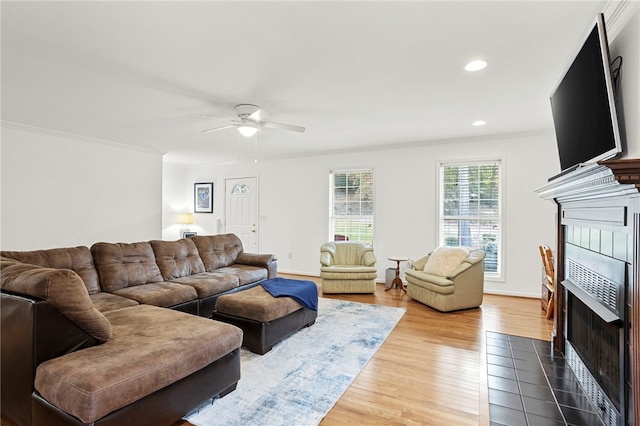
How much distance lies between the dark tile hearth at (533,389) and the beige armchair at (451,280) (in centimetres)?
96

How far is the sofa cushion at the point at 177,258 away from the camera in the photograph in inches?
147

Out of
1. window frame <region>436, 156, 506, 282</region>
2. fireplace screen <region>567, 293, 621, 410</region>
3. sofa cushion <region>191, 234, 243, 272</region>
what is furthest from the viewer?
window frame <region>436, 156, 506, 282</region>

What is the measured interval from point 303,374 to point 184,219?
6.18 metres

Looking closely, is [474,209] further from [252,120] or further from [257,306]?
[257,306]

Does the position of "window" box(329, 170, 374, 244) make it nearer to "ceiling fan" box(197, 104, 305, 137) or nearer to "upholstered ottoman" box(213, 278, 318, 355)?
"ceiling fan" box(197, 104, 305, 137)

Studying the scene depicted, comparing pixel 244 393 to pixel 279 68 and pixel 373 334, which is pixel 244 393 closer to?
pixel 373 334

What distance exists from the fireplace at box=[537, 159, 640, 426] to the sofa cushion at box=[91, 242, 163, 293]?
3902 millimetres

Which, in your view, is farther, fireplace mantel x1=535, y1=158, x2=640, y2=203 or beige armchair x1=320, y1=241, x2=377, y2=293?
beige armchair x1=320, y1=241, x2=377, y2=293

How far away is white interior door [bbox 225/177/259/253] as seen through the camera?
274 inches

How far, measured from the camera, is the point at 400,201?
5.46 metres

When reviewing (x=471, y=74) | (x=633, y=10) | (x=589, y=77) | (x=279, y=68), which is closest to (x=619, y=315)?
(x=589, y=77)

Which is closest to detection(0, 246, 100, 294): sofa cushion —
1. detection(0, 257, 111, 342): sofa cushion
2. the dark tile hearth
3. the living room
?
detection(0, 257, 111, 342): sofa cushion

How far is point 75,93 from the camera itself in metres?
3.13

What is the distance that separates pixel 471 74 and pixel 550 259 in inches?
94.4
